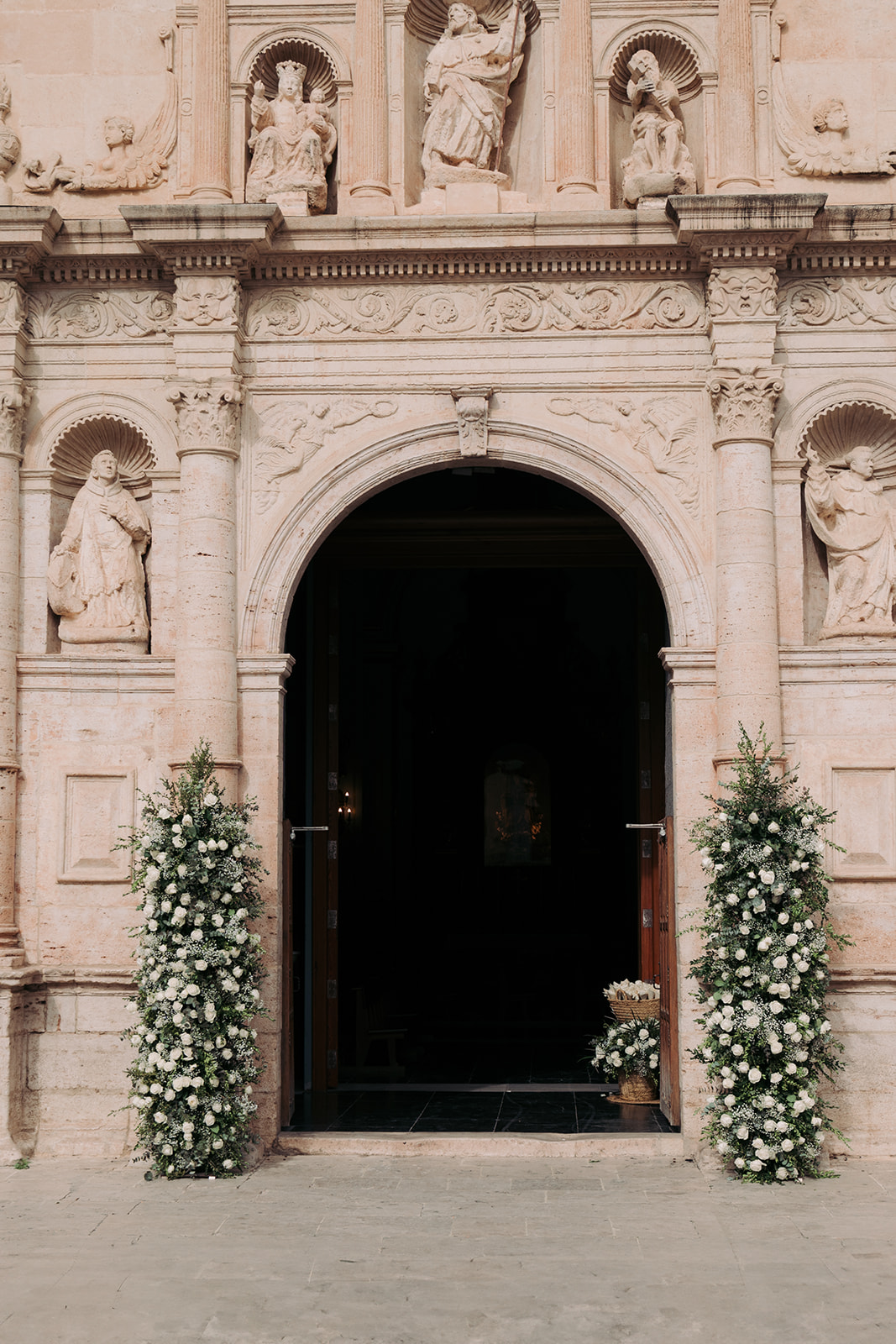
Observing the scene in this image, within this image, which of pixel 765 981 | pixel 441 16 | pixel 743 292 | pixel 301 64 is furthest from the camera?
pixel 441 16

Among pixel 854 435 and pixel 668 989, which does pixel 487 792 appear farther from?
pixel 854 435

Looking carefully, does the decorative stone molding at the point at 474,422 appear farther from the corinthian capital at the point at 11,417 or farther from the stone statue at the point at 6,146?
the stone statue at the point at 6,146

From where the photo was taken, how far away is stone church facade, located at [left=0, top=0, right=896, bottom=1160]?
379 inches

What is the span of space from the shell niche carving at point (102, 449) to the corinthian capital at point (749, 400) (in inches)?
150

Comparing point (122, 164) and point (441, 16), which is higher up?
point (441, 16)

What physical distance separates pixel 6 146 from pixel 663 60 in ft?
14.9

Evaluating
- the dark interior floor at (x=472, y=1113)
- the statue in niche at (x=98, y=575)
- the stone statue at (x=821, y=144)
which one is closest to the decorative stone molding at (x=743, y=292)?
the stone statue at (x=821, y=144)

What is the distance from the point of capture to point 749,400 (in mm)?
9664

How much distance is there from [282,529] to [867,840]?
4.24 meters

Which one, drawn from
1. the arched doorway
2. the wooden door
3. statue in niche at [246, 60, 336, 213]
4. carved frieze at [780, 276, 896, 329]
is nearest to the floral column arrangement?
the wooden door

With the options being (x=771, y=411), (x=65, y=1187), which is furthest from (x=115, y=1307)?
(x=771, y=411)

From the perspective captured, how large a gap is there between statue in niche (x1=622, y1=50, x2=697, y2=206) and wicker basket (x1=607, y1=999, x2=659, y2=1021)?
18.2 feet

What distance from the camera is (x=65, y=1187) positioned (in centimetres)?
861

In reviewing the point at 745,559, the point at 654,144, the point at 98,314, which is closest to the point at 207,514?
the point at 98,314
